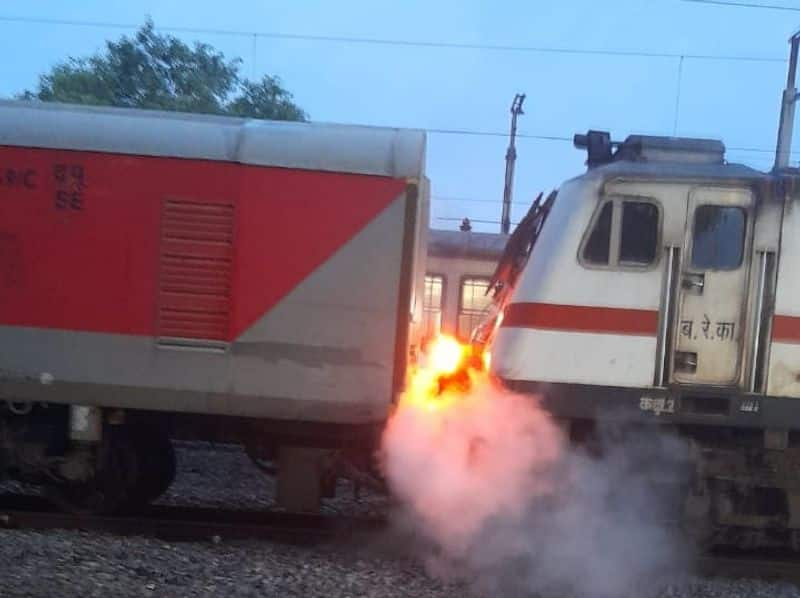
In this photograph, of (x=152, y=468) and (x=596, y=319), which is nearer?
(x=596, y=319)

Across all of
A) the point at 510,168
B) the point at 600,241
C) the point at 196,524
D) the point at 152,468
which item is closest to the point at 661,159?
the point at 600,241

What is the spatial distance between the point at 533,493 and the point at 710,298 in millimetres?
1986

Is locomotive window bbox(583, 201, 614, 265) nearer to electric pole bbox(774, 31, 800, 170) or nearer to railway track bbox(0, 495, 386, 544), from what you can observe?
railway track bbox(0, 495, 386, 544)

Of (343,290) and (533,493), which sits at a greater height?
(343,290)

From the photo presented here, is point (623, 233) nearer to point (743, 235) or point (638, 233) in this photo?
point (638, 233)

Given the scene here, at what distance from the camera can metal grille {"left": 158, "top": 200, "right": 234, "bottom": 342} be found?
Answer: 265 inches

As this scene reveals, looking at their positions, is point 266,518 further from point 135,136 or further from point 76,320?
point 135,136

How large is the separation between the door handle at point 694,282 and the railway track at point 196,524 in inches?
128

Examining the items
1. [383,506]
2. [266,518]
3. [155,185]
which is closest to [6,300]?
[155,185]

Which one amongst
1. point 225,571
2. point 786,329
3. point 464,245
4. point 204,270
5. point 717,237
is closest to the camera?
point 225,571

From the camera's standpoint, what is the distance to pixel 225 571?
6102mm

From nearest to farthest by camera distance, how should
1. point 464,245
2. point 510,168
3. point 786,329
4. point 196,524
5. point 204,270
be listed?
point 786,329, point 204,270, point 196,524, point 464,245, point 510,168

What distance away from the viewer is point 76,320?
6.68 m

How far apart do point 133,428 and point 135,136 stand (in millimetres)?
2416
